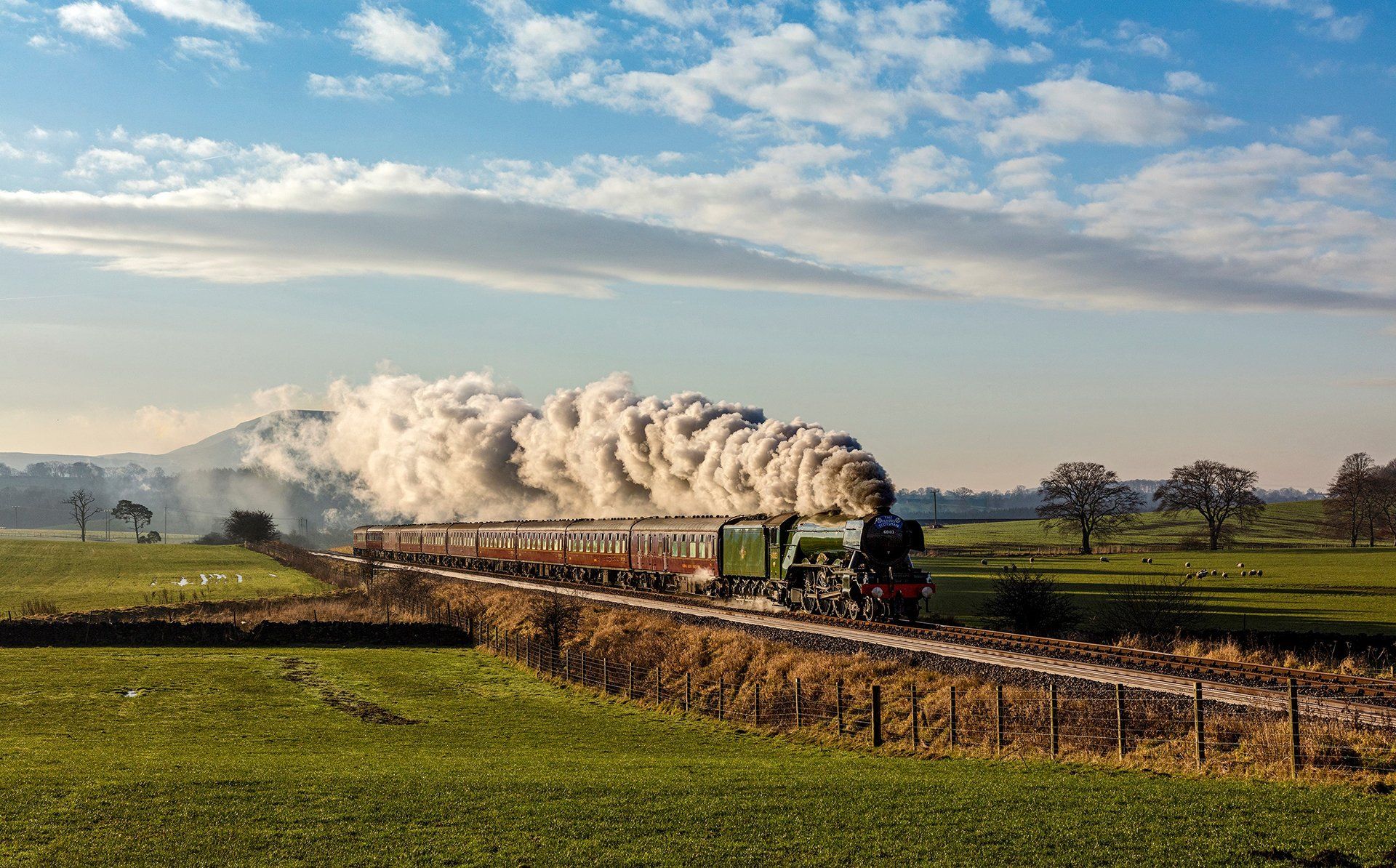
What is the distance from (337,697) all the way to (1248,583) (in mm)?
57571

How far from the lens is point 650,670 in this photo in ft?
118

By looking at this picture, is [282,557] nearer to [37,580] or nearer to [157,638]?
[37,580]

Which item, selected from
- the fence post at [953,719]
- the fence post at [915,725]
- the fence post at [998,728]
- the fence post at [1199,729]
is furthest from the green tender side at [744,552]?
the fence post at [1199,729]

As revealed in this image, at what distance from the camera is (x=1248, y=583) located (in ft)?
232

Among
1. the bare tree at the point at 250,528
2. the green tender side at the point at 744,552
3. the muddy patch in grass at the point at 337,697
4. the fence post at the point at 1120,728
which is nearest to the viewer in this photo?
the fence post at the point at 1120,728

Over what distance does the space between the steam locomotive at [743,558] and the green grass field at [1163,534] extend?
61455 mm

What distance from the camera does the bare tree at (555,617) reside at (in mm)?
46031

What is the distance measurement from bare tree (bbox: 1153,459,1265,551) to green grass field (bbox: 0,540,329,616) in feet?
273

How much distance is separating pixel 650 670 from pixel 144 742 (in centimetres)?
1491

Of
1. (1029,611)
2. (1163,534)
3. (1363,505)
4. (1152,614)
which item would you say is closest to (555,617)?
(1029,611)

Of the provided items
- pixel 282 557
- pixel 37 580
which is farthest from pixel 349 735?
pixel 282 557

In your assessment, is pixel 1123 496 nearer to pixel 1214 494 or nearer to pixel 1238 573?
pixel 1214 494

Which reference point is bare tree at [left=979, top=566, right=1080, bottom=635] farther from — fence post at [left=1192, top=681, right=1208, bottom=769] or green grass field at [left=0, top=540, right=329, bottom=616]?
green grass field at [left=0, top=540, right=329, bottom=616]

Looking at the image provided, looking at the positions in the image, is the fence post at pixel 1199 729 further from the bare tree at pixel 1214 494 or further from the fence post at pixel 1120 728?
the bare tree at pixel 1214 494
